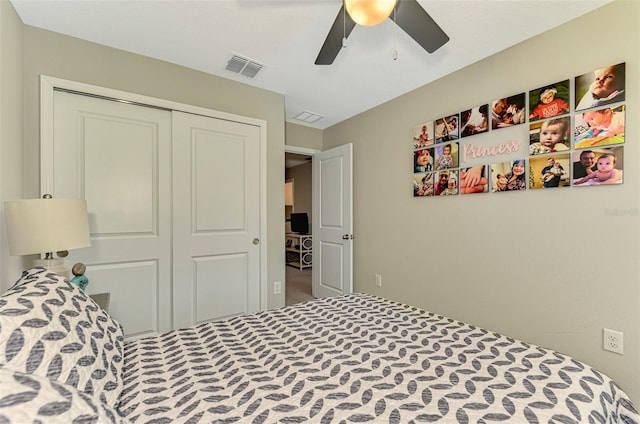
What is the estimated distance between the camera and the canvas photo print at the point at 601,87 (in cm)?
166

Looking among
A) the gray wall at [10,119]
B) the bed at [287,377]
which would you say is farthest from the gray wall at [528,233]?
the gray wall at [10,119]

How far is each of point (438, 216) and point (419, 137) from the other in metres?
0.79

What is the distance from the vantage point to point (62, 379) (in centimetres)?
73

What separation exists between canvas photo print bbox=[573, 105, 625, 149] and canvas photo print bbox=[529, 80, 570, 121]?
116 mm

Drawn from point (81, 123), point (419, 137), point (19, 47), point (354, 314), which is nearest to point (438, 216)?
point (419, 137)

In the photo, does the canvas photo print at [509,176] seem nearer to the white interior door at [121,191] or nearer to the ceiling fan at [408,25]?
the ceiling fan at [408,25]

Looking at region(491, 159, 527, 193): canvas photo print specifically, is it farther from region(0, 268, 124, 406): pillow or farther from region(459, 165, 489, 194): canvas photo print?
region(0, 268, 124, 406): pillow

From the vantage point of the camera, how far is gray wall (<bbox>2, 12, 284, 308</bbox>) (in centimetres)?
189

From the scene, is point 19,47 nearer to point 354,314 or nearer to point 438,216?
point 354,314

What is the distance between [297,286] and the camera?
176 inches

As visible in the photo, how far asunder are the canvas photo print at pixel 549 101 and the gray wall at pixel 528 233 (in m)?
0.07

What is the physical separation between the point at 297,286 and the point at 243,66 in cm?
316

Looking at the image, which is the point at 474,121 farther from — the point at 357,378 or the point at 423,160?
the point at 357,378

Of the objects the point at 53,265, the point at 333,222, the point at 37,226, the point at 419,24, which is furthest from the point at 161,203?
the point at 419,24
